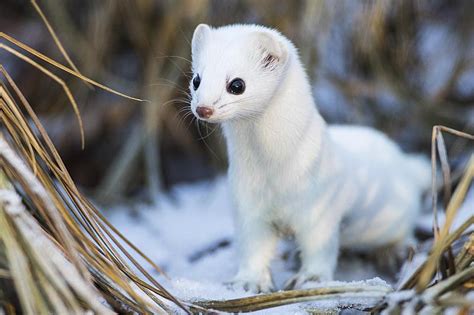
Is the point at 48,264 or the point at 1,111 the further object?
the point at 1,111

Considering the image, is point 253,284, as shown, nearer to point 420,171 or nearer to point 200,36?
point 200,36

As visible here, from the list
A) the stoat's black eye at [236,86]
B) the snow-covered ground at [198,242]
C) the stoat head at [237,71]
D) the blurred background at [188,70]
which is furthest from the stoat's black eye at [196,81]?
the blurred background at [188,70]

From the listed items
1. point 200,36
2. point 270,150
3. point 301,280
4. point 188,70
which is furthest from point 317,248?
point 188,70

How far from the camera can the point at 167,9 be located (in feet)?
11.5

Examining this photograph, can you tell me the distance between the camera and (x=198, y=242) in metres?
2.96

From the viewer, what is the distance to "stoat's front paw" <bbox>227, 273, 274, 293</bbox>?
82.0 inches

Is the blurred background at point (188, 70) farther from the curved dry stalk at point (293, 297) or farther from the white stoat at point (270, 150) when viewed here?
the curved dry stalk at point (293, 297)

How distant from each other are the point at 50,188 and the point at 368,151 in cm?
142

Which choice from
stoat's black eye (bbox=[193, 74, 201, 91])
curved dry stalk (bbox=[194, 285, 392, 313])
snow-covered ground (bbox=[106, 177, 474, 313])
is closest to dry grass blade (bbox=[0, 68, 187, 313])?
curved dry stalk (bbox=[194, 285, 392, 313])

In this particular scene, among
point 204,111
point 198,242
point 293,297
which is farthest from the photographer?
point 198,242

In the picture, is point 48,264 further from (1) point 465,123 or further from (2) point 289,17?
(1) point 465,123

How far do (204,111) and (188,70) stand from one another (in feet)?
6.09

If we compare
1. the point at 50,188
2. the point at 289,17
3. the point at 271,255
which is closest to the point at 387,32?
the point at 289,17

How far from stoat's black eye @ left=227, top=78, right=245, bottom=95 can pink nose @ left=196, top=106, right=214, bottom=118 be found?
0.11 metres
